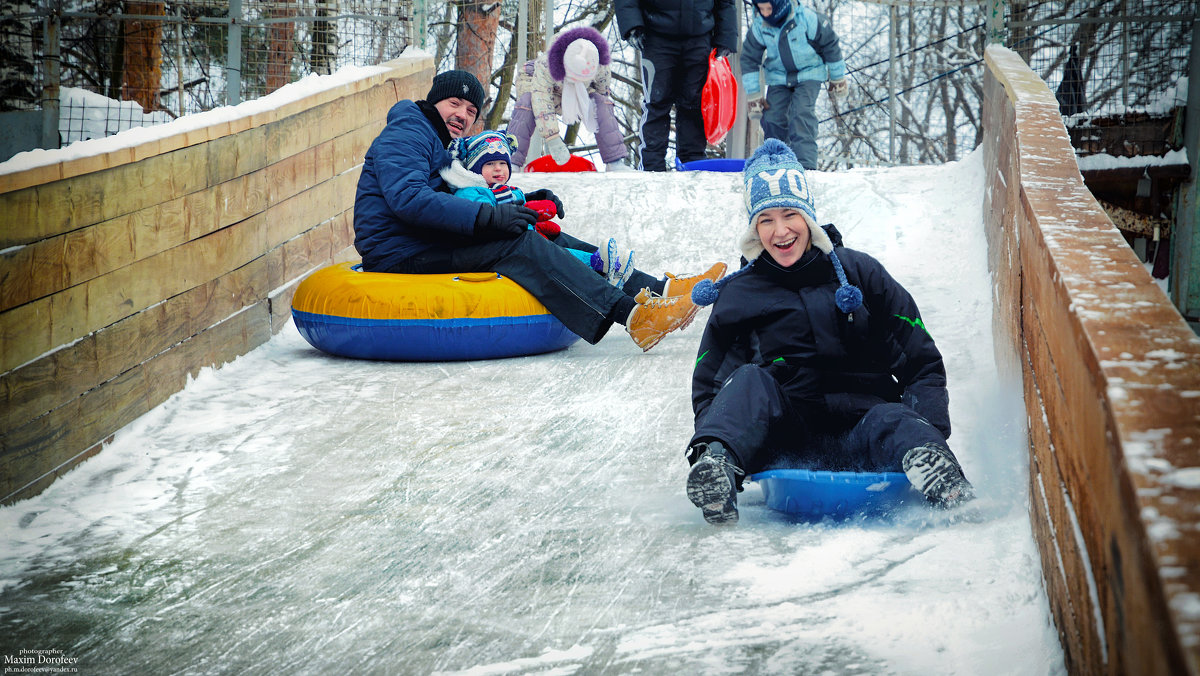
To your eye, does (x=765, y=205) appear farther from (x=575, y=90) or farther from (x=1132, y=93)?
(x=1132, y=93)

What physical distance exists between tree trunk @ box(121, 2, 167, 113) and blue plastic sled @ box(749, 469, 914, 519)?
8252mm

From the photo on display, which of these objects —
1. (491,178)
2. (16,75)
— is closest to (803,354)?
(491,178)

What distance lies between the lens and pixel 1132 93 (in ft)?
24.4

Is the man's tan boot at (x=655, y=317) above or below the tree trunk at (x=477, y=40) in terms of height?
below

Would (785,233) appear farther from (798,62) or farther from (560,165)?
(560,165)

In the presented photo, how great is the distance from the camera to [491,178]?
4.79m

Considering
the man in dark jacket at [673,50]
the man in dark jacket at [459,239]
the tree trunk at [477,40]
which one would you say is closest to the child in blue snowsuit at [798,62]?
the man in dark jacket at [673,50]

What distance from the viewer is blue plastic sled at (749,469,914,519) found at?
241 cm

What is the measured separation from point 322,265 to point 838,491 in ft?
11.9

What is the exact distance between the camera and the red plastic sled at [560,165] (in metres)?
7.29

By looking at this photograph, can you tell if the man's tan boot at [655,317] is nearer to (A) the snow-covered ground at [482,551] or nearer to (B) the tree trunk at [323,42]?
(A) the snow-covered ground at [482,551]

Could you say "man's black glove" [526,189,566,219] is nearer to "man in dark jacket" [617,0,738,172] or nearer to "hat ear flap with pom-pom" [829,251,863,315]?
"man in dark jacket" [617,0,738,172]

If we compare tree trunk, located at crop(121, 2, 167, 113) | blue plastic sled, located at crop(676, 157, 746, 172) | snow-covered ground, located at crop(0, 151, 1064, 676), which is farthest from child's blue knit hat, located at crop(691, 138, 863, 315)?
tree trunk, located at crop(121, 2, 167, 113)

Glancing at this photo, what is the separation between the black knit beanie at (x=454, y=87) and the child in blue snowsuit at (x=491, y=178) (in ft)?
0.62
